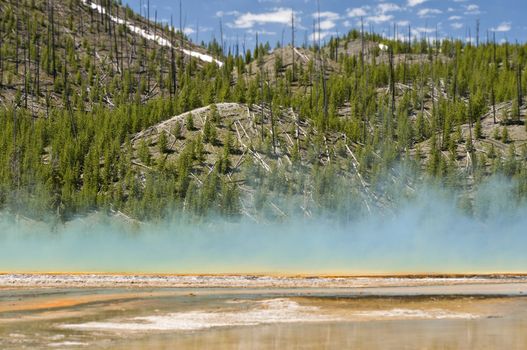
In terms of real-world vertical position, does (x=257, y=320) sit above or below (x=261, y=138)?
below

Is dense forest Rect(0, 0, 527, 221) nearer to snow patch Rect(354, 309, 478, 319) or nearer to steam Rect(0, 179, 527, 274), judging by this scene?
steam Rect(0, 179, 527, 274)

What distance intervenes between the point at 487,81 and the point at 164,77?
2445 inches

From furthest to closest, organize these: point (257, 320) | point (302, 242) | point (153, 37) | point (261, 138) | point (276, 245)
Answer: point (153, 37) → point (261, 138) → point (302, 242) → point (276, 245) → point (257, 320)

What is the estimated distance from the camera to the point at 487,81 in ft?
330

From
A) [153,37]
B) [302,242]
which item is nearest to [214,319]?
[302,242]

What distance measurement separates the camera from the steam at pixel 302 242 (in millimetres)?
53500

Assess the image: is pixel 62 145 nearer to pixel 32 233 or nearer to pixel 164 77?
pixel 32 233

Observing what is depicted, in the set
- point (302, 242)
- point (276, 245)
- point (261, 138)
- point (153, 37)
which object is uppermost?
point (153, 37)

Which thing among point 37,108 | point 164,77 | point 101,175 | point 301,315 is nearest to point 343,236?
point 101,175

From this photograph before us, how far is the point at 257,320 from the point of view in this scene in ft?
80.0

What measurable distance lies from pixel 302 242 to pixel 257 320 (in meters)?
38.8

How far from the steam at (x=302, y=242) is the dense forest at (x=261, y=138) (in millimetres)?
1741

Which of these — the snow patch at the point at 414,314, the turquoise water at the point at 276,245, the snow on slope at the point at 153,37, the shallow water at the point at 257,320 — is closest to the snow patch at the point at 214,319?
the shallow water at the point at 257,320

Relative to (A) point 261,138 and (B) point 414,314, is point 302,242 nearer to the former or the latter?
(A) point 261,138
